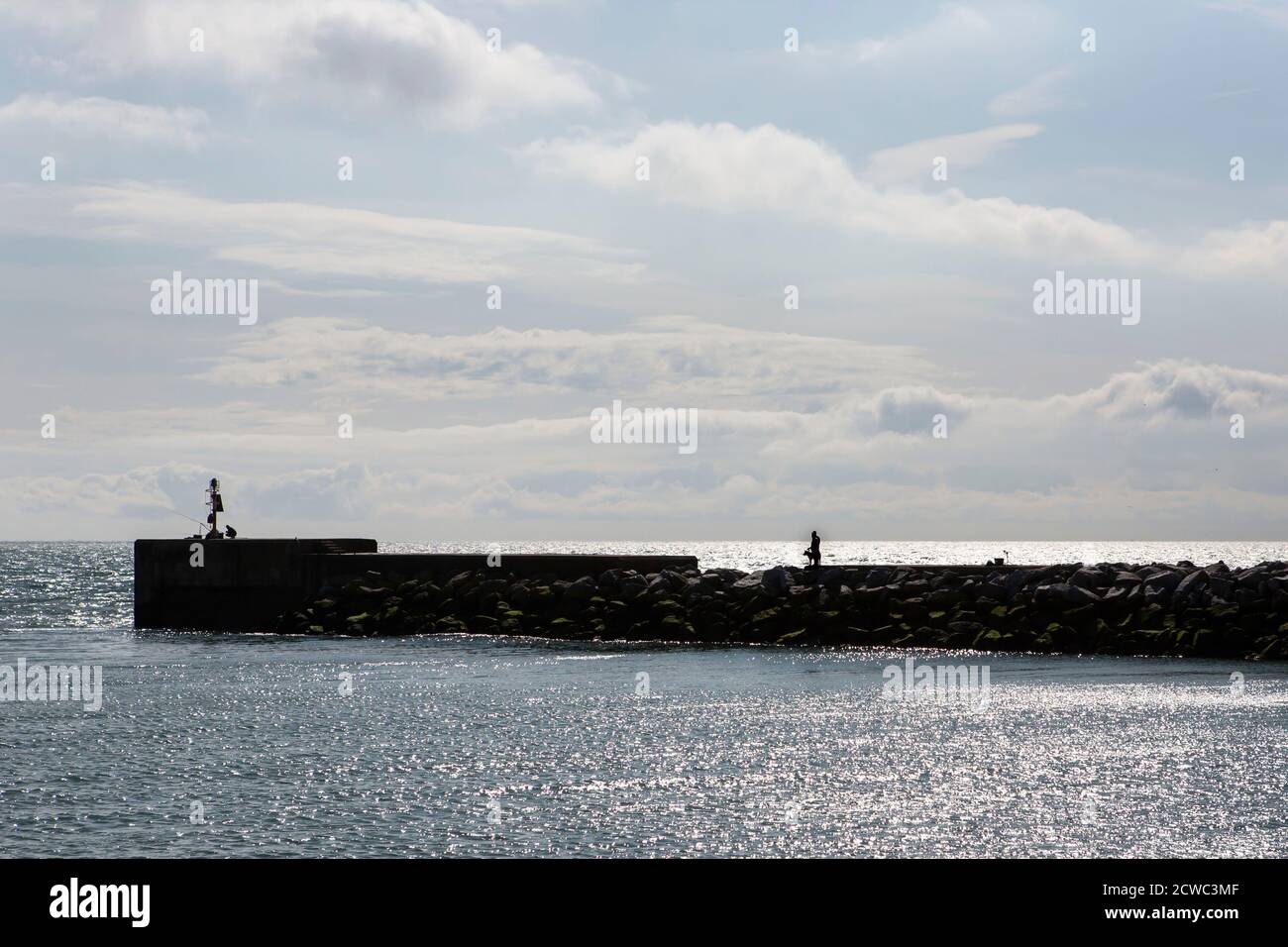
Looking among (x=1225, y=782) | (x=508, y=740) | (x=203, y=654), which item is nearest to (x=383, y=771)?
(x=508, y=740)

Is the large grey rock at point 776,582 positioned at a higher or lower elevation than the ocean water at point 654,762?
higher

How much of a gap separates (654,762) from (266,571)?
2490 cm

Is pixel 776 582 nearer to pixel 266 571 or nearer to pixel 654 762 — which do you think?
pixel 266 571

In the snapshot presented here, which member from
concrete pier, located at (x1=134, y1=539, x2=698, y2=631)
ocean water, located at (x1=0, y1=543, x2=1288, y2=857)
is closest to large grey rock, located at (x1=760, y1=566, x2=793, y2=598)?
concrete pier, located at (x1=134, y1=539, x2=698, y2=631)

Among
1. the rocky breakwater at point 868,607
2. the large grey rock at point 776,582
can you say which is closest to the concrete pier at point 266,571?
the rocky breakwater at point 868,607

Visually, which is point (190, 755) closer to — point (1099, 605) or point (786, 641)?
point (786, 641)

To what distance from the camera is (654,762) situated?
16.1 m

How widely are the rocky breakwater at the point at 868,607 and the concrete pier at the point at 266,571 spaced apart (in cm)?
48

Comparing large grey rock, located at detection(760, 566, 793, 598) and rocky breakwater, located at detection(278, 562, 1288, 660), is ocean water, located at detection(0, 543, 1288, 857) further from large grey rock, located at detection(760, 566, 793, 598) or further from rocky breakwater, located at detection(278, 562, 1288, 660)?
large grey rock, located at detection(760, 566, 793, 598)

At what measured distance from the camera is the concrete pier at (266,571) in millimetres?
38375

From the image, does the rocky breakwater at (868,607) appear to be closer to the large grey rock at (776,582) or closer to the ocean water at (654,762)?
the large grey rock at (776,582)

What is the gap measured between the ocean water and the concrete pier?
10.4 m

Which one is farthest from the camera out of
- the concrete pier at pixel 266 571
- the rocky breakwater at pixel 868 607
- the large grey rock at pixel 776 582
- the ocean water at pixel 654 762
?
the concrete pier at pixel 266 571

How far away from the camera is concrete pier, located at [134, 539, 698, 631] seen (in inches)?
1511
